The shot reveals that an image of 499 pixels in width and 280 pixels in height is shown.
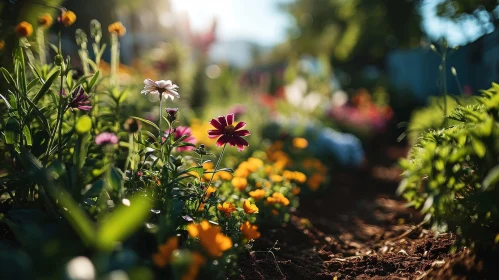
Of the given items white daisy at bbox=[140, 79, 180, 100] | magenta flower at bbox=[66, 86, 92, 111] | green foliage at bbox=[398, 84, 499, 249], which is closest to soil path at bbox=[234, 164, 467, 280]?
green foliage at bbox=[398, 84, 499, 249]

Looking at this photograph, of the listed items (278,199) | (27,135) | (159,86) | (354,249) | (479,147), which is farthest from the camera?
(354,249)

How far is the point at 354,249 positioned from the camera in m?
2.37

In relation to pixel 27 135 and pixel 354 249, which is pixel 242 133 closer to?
pixel 27 135

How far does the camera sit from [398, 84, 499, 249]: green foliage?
1430 mm

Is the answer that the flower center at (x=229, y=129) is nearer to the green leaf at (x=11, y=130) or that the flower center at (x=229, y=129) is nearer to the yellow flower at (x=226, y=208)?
the yellow flower at (x=226, y=208)

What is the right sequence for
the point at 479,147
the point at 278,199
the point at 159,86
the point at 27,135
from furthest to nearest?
the point at 278,199 → the point at 27,135 → the point at 159,86 → the point at 479,147

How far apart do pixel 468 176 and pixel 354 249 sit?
87 cm

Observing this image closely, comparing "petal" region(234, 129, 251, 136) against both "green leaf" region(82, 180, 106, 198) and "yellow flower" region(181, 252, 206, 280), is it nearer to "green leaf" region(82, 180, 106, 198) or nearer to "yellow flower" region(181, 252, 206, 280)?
"green leaf" region(82, 180, 106, 198)

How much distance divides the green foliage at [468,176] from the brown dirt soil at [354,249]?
0.40 feet

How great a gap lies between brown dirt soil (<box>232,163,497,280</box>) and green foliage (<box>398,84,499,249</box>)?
0.40 ft

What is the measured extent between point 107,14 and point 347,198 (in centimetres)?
1683

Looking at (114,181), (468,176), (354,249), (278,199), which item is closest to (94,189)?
(114,181)

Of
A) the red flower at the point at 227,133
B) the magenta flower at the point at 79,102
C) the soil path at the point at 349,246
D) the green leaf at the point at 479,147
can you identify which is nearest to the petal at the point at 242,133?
the red flower at the point at 227,133

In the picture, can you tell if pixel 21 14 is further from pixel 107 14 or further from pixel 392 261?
pixel 107 14
